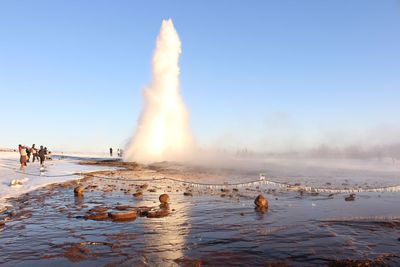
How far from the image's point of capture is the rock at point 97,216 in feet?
39.5

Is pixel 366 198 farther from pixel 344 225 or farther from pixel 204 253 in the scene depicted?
pixel 204 253

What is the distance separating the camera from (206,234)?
10.0 m

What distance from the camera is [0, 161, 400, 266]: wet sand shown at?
7.87 meters

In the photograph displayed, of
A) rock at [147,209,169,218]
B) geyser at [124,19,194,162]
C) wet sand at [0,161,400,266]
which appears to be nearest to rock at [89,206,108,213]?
wet sand at [0,161,400,266]

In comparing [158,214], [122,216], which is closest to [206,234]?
[158,214]

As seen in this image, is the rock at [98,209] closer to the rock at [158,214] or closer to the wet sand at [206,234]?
the wet sand at [206,234]

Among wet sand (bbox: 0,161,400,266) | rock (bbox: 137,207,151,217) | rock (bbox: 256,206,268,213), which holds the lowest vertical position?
wet sand (bbox: 0,161,400,266)

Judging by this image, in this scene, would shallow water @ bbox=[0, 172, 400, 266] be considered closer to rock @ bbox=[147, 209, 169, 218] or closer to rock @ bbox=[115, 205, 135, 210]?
rock @ bbox=[147, 209, 169, 218]

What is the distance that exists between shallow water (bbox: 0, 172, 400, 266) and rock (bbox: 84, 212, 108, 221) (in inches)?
12.0

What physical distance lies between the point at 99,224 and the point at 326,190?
13.1 meters

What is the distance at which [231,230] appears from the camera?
10.5 metres

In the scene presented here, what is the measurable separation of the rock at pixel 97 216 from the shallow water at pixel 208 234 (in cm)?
30

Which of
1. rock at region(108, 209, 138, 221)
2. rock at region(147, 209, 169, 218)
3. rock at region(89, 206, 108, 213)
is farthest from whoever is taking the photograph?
rock at region(89, 206, 108, 213)

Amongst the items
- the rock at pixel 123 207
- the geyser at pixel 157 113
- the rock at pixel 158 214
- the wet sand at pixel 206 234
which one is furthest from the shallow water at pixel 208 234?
the geyser at pixel 157 113
